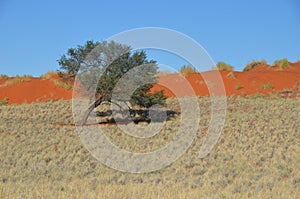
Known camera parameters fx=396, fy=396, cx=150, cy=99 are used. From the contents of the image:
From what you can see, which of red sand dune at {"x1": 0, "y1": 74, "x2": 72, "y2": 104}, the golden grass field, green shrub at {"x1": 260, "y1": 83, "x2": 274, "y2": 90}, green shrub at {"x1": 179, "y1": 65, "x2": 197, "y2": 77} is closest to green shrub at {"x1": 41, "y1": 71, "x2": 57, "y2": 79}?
red sand dune at {"x1": 0, "y1": 74, "x2": 72, "y2": 104}

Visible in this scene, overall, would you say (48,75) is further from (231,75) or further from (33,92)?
(231,75)

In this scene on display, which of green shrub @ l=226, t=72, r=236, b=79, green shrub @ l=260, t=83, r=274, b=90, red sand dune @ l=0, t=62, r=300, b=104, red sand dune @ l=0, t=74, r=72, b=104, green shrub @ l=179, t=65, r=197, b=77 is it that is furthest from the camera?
green shrub @ l=179, t=65, r=197, b=77

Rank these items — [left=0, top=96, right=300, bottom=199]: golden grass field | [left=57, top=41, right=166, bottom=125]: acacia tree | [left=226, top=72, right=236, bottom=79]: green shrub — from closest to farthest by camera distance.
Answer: [left=0, top=96, right=300, bottom=199]: golden grass field < [left=57, top=41, right=166, bottom=125]: acacia tree < [left=226, top=72, right=236, bottom=79]: green shrub

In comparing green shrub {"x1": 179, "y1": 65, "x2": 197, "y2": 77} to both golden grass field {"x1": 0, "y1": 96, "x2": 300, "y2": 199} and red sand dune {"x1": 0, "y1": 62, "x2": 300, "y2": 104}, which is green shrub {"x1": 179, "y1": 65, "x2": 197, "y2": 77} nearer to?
red sand dune {"x1": 0, "y1": 62, "x2": 300, "y2": 104}

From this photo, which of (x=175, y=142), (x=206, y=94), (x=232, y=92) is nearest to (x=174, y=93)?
(x=206, y=94)

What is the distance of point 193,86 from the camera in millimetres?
43000

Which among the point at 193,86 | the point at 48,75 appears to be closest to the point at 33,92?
the point at 48,75

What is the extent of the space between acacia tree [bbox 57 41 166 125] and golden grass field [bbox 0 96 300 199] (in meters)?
2.49

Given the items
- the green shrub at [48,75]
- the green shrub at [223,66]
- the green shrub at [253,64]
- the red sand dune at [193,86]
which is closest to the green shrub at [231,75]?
the red sand dune at [193,86]

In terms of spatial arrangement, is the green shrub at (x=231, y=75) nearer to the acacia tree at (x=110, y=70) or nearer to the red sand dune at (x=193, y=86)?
the red sand dune at (x=193, y=86)

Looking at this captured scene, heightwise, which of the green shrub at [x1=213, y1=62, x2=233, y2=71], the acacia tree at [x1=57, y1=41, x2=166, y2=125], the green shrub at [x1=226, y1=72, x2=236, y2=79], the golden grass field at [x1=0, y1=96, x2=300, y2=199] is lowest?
the golden grass field at [x1=0, y1=96, x2=300, y2=199]

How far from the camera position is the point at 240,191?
9.09m

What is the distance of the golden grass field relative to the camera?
8.98 meters

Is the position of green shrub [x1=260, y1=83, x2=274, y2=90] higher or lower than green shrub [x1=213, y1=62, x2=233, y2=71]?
lower
